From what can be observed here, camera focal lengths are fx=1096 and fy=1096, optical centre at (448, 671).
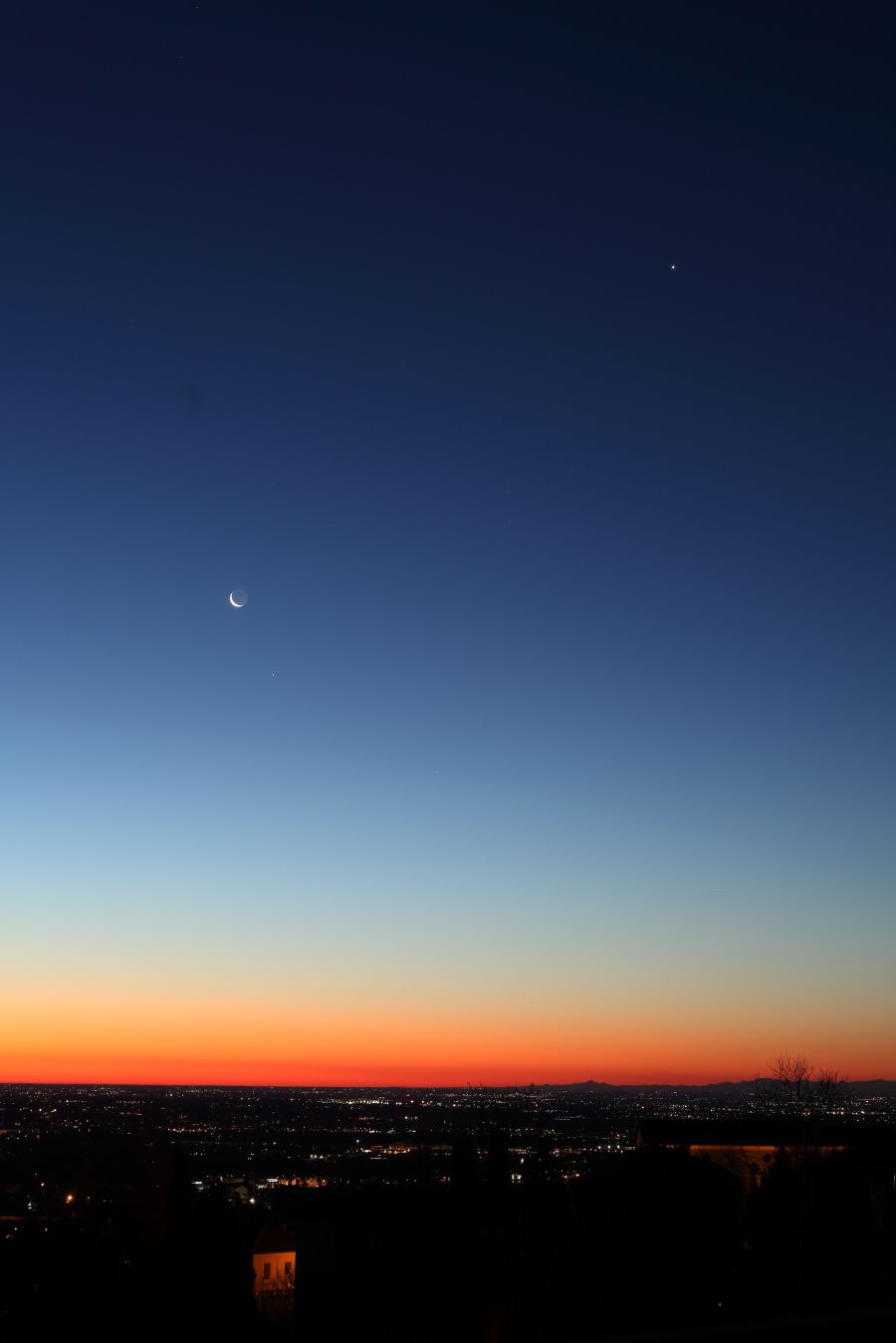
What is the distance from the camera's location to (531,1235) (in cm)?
2592

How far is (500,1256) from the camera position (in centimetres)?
2508

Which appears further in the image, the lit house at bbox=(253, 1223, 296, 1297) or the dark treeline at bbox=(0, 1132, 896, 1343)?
the lit house at bbox=(253, 1223, 296, 1297)

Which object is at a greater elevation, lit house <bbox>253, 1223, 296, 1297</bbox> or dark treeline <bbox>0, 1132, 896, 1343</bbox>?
dark treeline <bbox>0, 1132, 896, 1343</bbox>

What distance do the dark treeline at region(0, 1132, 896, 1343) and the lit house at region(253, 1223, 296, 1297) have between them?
0.44 meters

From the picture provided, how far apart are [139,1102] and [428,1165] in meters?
91.2

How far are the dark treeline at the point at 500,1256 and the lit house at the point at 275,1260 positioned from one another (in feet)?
1.45

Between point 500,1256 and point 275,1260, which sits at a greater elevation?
point 500,1256

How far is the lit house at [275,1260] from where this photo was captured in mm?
35750

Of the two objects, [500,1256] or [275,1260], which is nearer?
[500,1256]

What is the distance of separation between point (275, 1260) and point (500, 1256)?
14.8 m

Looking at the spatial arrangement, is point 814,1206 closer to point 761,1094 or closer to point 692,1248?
point 692,1248

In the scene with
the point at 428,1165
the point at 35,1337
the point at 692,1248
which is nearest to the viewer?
the point at 692,1248

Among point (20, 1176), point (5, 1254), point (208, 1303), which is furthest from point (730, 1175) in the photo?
point (20, 1176)

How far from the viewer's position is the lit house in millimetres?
35750
